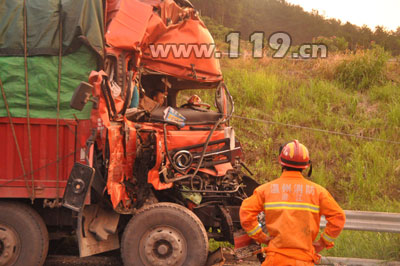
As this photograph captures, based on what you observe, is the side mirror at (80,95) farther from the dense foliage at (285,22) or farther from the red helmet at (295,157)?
the dense foliage at (285,22)

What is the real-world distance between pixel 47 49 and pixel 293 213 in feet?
11.2

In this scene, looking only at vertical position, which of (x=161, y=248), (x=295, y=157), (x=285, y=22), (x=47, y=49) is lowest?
(x=161, y=248)

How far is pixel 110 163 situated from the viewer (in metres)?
5.07

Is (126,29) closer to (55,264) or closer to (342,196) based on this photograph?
(55,264)

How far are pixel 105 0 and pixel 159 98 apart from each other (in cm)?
163

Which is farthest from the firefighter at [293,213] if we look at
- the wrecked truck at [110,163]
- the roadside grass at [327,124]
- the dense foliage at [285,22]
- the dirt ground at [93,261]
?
the dense foliage at [285,22]

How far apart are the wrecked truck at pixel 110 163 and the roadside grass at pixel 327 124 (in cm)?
282

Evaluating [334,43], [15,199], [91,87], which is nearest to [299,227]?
[91,87]

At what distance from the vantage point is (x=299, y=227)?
356 cm

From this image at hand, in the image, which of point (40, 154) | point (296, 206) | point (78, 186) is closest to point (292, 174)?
point (296, 206)

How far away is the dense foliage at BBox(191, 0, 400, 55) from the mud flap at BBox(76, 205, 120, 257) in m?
13.1

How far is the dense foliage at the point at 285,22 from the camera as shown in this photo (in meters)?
17.5

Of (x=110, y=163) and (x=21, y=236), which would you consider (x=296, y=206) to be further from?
(x=21, y=236)

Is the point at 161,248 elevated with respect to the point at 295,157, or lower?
lower
